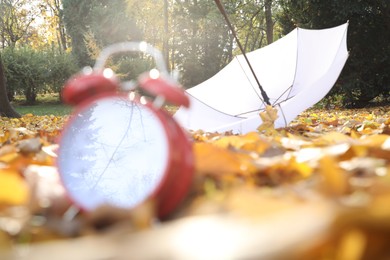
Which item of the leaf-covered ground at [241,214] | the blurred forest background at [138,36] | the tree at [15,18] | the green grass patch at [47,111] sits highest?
the tree at [15,18]

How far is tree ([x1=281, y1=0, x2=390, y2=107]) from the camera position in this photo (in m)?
9.52

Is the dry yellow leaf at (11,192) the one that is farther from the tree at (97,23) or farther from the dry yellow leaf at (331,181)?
the tree at (97,23)

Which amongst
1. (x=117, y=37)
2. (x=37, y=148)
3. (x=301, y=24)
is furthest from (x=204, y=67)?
(x=37, y=148)

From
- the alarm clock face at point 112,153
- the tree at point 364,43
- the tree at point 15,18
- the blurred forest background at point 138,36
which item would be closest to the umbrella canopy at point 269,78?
the alarm clock face at point 112,153

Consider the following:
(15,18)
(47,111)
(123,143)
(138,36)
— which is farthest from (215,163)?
(15,18)

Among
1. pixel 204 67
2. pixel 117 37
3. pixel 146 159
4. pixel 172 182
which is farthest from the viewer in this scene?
pixel 117 37

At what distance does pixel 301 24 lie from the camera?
10367 mm

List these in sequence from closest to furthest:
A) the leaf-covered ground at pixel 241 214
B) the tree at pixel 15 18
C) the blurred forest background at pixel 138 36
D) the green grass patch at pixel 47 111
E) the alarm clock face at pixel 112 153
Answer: the leaf-covered ground at pixel 241 214 < the alarm clock face at pixel 112 153 < the green grass patch at pixel 47 111 < the blurred forest background at pixel 138 36 < the tree at pixel 15 18

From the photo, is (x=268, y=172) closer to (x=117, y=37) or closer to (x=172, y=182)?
(x=172, y=182)

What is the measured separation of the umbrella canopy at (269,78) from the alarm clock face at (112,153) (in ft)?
7.64

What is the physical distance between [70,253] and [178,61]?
19.4 metres

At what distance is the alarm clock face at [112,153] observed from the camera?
2.48 ft

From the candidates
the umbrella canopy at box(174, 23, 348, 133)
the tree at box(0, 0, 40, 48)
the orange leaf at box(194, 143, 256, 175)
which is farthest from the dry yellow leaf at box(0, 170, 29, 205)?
the tree at box(0, 0, 40, 48)

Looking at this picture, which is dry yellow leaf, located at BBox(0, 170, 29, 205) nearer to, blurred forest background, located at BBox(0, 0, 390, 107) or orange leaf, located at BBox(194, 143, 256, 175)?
orange leaf, located at BBox(194, 143, 256, 175)
